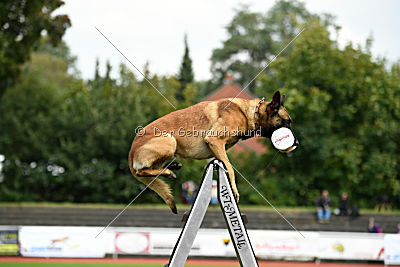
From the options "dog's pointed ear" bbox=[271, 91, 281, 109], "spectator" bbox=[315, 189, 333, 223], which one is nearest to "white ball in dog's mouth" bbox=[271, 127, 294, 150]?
"dog's pointed ear" bbox=[271, 91, 281, 109]

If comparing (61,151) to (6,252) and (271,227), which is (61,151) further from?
(271,227)

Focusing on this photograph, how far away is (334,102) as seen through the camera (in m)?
26.4

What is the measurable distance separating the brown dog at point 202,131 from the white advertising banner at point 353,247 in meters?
11.8

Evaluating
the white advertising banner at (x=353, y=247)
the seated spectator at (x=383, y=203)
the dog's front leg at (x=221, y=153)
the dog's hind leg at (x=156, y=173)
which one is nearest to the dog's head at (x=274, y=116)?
the dog's front leg at (x=221, y=153)

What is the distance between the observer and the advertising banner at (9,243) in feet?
58.2

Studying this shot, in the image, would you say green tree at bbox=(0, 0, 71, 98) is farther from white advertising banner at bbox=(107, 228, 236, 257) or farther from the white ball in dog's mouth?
the white ball in dog's mouth

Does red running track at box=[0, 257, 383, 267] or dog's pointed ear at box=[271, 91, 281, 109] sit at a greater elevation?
dog's pointed ear at box=[271, 91, 281, 109]

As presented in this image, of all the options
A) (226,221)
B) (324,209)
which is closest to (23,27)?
(324,209)

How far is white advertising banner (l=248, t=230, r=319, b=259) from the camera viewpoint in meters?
17.2

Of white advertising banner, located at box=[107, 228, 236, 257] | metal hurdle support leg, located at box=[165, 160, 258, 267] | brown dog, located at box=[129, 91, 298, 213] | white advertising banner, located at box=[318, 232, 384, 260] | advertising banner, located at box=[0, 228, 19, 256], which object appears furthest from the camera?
advertising banner, located at box=[0, 228, 19, 256]

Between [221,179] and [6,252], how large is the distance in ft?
46.0

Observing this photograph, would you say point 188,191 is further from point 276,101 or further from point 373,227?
point 276,101

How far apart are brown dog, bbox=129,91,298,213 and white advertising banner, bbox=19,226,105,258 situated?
464 inches

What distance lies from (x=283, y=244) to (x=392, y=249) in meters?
3.64
